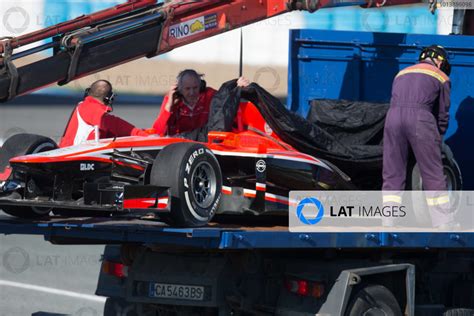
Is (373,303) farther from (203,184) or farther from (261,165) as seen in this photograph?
(203,184)

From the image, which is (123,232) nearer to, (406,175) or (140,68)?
(406,175)

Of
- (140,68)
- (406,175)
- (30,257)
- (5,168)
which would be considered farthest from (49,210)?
(140,68)

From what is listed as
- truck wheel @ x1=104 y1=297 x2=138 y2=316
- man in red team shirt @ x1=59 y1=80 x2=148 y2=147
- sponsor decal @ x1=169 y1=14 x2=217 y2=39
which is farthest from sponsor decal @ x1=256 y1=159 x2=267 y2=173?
truck wheel @ x1=104 y1=297 x2=138 y2=316

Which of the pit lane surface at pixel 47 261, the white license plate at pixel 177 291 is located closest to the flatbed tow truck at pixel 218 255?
the white license plate at pixel 177 291

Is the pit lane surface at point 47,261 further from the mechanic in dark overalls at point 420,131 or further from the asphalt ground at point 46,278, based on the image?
the mechanic in dark overalls at point 420,131

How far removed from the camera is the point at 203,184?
827cm

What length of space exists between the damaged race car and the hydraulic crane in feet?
1.98

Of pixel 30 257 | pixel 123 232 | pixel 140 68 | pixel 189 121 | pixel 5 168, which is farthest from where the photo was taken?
pixel 140 68

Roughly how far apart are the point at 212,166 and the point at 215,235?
25.9 inches

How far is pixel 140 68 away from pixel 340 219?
930cm

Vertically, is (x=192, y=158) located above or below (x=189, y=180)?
above

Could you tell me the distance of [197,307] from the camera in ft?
29.6

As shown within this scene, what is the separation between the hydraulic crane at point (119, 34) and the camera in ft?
27.8

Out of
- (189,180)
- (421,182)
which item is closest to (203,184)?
(189,180)
